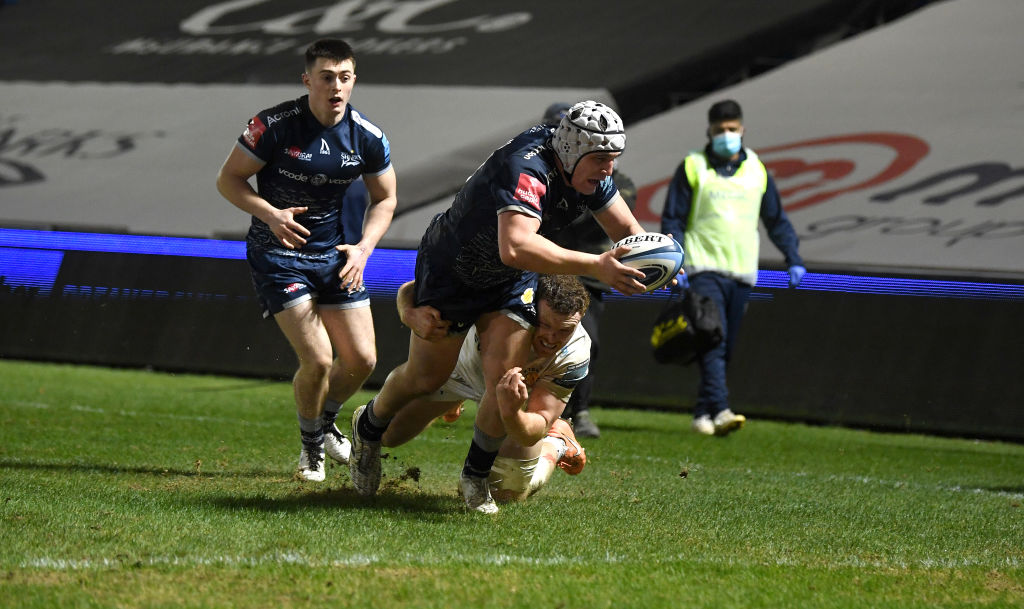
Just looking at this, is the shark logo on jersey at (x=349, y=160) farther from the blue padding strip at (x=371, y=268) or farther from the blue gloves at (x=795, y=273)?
the blue padding strip at (x=371, y=268)

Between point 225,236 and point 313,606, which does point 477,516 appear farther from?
point 225,236

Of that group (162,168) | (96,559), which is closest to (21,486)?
(96,559)

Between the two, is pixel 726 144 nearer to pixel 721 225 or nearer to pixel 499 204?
pixel 721 225

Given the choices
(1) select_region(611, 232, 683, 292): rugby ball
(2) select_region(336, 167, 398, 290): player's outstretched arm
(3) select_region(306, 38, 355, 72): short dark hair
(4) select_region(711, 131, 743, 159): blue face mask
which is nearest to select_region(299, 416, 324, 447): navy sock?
(2) select_region(336, 167, 398, 290): player's outstretched arm

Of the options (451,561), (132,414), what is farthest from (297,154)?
(132,414)

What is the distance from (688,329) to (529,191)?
4.68 metres

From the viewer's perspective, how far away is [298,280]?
6.58 m

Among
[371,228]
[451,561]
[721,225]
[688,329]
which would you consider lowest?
[688,329]

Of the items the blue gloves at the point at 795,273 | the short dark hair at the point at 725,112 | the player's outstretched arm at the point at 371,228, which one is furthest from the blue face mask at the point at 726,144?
the player's outstretched arm at the point at 371,228

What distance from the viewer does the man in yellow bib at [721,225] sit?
9969 mm

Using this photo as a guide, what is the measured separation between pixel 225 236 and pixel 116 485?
6854mm

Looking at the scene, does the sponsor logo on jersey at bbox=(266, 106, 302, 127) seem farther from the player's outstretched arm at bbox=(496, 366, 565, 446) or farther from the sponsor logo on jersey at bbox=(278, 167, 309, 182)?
the player's outstretched arm at bbox=(496, 366, 565, 446)

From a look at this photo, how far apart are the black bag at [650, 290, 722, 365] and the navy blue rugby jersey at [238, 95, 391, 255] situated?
3.58 m

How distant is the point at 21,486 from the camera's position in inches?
227
